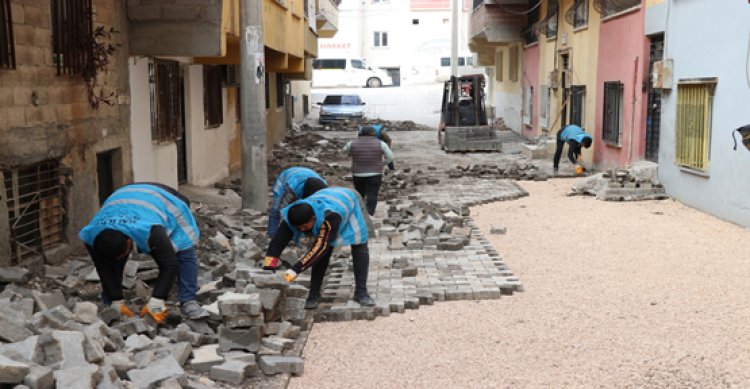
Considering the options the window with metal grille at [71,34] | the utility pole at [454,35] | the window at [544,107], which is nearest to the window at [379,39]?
the utility pole at [454,35]

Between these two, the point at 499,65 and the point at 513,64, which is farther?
the point at 499,65

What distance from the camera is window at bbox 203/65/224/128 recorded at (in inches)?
593

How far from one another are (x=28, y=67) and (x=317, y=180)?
2.93 metres

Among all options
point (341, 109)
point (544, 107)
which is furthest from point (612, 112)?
point (341, 109)

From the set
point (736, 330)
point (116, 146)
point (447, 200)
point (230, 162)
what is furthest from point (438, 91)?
point (736, 330)

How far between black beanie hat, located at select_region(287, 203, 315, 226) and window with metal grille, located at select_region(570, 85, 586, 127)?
14.4m

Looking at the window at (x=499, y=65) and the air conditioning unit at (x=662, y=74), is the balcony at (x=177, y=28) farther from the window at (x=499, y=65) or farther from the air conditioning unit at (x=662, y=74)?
the window at (x=499, y=65)

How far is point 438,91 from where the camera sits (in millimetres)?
48594

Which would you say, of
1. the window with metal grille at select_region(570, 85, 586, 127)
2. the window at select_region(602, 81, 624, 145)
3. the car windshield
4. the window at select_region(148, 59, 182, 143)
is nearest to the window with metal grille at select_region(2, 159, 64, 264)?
the window at select_region(148, 59, 182, 143)

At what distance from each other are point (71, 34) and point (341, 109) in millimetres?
27485

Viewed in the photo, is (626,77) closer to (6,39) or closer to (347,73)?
(6,39)

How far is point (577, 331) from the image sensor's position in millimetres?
6195

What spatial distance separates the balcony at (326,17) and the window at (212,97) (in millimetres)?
10997

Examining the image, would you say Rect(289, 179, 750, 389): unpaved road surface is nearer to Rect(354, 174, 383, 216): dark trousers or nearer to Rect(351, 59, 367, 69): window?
Rect(354, 174, 383, 216): dark trousers
